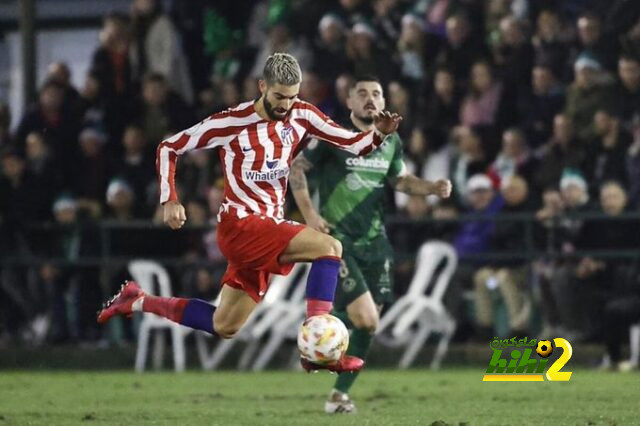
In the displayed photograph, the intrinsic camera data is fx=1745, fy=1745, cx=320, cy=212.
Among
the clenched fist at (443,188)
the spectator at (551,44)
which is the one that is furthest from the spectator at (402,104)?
the clenched fist at (443,188)

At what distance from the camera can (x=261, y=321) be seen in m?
17.4

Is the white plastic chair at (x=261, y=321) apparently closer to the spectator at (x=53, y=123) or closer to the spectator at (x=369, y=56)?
the spectator at (x=369, y=56)

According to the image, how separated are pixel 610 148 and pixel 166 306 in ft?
20.6

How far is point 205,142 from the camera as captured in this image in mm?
11062

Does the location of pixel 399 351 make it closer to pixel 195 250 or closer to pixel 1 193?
pixel 195 250

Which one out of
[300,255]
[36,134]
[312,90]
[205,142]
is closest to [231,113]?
[205,142]

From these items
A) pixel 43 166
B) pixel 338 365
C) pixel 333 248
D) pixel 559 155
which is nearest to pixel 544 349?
pixel 559 155

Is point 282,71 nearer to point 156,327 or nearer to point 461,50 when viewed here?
point 156,327

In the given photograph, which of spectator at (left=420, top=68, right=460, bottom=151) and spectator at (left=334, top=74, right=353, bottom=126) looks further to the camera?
spectator at (left=334, top=74, right=353, bottom=126)

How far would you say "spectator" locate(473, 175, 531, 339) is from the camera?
16484 millimetres

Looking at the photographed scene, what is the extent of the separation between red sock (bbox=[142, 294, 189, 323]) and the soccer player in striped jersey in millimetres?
298

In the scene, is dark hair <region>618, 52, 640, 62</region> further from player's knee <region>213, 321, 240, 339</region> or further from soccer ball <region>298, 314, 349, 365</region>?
soccer ball <region>298, 314, 349, 365</region>

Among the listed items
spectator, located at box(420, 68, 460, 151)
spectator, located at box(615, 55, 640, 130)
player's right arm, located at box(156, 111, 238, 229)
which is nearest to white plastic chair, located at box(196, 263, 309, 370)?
spectator, located at box(420, 68, 460, 151)

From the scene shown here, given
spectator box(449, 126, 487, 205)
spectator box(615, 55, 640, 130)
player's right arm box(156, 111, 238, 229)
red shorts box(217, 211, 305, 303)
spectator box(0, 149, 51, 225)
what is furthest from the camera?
spectator box(0, 149, 51, 225)
